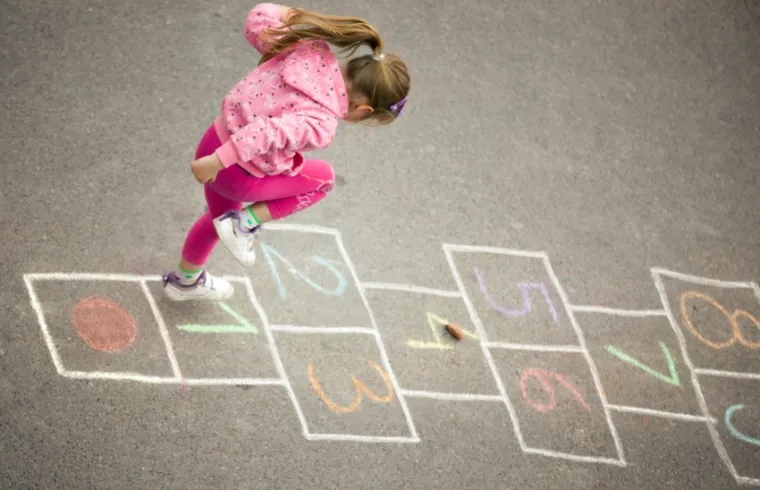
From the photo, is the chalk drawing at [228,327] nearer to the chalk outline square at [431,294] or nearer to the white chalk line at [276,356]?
the white chalk line at [276,356]

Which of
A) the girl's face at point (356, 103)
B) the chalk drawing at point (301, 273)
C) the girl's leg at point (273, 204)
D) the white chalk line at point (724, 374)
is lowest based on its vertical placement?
the white chalk line at point (724, 374)

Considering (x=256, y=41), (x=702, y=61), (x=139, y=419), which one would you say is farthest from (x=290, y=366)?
(x=702, y=61)

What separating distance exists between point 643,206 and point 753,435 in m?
1.20

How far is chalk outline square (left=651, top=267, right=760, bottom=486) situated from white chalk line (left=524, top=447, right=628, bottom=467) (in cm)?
47

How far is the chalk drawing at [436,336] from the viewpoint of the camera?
124 inches

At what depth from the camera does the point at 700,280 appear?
12.1 feet

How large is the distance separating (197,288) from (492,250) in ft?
4.38

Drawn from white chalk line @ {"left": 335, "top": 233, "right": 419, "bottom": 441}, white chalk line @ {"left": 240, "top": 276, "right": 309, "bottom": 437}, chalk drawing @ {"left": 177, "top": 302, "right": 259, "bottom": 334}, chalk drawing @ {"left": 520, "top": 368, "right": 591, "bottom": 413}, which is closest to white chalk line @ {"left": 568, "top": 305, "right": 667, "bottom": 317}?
chalk drawing @ {"left": 520, "top": 368, "right": 591, "bottom": 413}

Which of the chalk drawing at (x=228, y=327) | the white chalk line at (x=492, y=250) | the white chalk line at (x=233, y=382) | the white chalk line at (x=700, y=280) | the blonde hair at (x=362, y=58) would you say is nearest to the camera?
the blonde hair at (x=362, y=58)

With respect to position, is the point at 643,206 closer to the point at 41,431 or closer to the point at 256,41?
the point at 256,41

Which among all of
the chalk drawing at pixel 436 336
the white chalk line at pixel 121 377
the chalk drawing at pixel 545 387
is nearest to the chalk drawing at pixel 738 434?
the chalk drawing at pixel 545 387

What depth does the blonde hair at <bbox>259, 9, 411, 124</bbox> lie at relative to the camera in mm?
2266

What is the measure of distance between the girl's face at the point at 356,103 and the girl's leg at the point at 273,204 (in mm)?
286

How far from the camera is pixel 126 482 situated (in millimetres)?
2576
